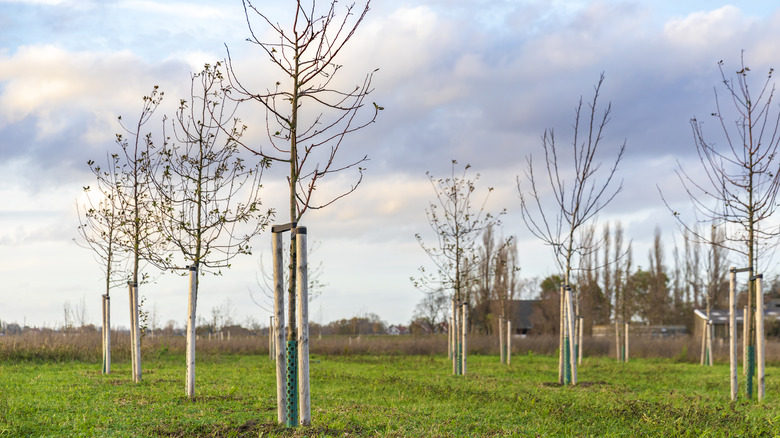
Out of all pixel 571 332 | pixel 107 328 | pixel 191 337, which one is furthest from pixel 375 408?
pixel 107 328

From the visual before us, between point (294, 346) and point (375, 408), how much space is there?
2387 millimetres

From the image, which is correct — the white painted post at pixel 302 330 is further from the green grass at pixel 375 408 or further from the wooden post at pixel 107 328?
the wooden post at pixel 107 328

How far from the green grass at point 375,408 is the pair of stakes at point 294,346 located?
20cm

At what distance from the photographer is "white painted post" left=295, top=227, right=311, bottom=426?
6.52 m

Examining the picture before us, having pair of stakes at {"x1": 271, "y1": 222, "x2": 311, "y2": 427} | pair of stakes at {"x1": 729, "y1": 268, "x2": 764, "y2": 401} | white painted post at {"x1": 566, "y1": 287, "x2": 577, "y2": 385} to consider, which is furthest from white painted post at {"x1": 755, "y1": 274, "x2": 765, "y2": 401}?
pair of stakes at {"x1": 271, "y1": 222, "x2": 311, "y2": 427}

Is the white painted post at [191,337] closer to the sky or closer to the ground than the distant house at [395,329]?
closer to the sky

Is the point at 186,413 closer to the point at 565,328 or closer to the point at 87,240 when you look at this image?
the point at 565,328

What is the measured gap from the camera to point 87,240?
1587cm

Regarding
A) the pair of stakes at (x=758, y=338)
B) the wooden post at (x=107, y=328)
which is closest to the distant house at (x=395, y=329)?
the wooden post at (x=107, y=328)

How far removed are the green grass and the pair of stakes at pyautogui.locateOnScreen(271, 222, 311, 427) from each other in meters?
0.20

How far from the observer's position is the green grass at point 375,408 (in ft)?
23.7

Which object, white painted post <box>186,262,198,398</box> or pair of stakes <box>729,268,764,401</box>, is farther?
pair of stakes <box>729,268,764,401</box>

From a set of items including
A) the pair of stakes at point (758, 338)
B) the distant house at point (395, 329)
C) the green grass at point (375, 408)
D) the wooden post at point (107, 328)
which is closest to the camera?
the green grass at point (375, 408)

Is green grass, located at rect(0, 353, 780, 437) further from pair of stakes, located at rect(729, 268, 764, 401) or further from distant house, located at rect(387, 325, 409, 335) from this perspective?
distant house, located at rect(387, 325, 409, 335)
